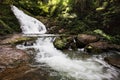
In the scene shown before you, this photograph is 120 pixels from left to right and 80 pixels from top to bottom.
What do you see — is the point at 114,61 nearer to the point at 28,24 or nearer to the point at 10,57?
the point at 10,57

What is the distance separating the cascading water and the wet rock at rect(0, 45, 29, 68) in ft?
2.52

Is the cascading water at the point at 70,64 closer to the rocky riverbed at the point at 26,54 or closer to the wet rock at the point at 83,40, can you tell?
the rocky riverbed at the point at 26,54

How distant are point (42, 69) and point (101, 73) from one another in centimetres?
258

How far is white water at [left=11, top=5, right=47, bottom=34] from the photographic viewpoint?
17969 mm

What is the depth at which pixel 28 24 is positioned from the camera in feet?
61.0

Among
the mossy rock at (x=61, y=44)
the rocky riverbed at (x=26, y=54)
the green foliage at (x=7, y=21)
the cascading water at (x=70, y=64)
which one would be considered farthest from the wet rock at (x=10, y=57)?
the green foliage at (x=7, y=21)

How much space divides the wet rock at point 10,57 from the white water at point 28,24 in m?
7.57

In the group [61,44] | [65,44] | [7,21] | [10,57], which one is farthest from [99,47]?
[7,21]

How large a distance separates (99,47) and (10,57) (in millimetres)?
5709

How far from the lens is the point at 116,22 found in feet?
49.1

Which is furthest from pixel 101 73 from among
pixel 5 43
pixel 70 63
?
pixel 5 43

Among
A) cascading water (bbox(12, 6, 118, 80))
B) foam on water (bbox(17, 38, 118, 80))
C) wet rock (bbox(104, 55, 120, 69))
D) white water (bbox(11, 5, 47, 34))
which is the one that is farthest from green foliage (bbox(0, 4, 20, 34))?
wet rock (bbox(104, 55, 120, 69))

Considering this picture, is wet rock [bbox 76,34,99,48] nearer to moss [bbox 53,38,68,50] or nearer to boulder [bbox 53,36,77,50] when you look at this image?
boulder [bbox 53,36,77,50]

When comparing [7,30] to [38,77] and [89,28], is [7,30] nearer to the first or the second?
[89,28]
